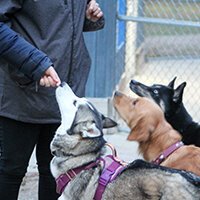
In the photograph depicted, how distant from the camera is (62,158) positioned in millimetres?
3682

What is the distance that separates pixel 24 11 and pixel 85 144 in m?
0.91

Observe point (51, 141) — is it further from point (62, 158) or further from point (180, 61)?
point (180, 61)

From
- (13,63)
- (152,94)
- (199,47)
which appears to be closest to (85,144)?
(13,63)

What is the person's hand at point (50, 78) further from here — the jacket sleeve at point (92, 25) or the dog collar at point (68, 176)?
the jacket sleeve at point (92, 25)

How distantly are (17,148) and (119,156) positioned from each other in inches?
106

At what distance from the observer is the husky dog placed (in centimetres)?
334

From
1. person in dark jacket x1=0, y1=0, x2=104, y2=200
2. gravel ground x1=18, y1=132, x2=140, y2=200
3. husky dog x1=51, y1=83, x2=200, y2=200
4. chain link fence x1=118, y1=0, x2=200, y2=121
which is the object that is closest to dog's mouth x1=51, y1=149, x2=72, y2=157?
husky dog x1=51, y1=83, x2=200, y2=200

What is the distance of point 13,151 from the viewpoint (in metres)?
3.79

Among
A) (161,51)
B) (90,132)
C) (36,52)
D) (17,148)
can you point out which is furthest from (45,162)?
(161,51)

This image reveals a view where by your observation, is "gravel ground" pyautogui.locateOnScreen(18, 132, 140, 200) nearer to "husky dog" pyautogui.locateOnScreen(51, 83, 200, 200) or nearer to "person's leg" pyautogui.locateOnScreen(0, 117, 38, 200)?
"person's leg" pyautogui.locateOnScreen(0, 117, 38, 200)

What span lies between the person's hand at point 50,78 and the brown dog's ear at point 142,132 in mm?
1260

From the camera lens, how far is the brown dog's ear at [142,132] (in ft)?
14.9

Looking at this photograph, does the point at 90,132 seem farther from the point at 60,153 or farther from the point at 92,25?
the point at 92,25

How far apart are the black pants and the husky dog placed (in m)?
0.21
